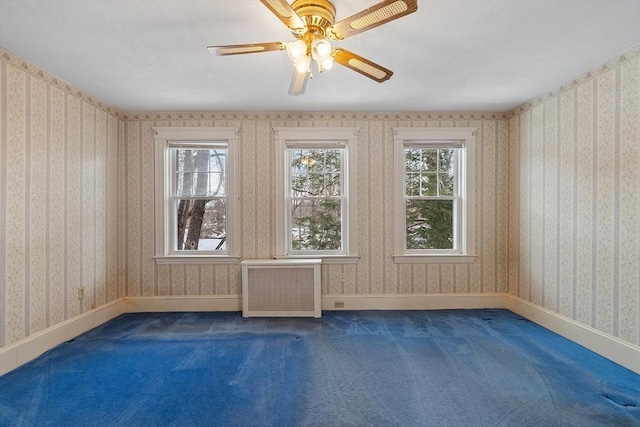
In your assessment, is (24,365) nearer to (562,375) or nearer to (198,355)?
(198,355)

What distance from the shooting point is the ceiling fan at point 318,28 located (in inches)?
54.9

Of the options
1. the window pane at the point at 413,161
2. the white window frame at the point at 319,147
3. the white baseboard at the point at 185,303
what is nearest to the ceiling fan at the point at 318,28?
the white window frame at the point at 319,147

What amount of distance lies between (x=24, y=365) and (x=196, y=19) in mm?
2872

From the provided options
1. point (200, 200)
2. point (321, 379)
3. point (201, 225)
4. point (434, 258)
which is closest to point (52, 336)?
point (201, 225)

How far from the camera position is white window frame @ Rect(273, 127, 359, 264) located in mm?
3713

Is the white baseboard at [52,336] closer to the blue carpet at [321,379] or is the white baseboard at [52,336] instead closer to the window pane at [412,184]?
the blue carpet at [321,379]

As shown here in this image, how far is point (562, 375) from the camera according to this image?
88.8 inches

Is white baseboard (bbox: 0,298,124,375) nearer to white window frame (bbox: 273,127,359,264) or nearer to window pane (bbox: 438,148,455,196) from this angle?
white window frame (bbox: 273,127,359,264)

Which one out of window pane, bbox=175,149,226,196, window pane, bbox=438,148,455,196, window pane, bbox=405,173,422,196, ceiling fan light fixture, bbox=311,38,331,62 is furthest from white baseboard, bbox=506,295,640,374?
window pane, bbox=175,149,226,196

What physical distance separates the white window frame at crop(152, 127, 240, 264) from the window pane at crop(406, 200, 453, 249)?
215 centimetres

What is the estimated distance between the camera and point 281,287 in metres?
3.55

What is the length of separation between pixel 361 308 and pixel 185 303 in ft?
6.93

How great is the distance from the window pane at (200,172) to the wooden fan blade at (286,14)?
8.02 ft

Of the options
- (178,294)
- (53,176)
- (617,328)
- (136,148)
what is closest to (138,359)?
(178,294)
